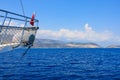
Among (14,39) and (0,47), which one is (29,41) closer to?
(14,39)

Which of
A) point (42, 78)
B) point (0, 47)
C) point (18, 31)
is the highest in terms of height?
point (18, 31)

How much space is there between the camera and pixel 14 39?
17.0 metres

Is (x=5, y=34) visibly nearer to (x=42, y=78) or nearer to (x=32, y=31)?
(x=32, y=31)

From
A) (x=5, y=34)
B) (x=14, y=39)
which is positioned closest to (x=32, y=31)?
(x=14, y=39)

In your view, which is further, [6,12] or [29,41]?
[29,41]

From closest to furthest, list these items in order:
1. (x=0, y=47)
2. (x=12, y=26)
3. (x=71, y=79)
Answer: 1. (x=0, y=47)
2. (x=12, y=26)
3. (x=71, y=79)

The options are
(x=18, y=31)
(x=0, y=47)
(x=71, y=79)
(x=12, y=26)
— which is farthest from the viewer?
(x=71, y=79)

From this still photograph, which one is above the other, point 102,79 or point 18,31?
point 18,31

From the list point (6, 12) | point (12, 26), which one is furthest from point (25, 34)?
point (6, 12)

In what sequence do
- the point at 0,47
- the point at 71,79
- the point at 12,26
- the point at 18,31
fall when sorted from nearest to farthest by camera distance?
the point at 0,47
the point at 12,26
the point at 18,31
the point at 71,79

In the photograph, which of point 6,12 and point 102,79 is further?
point 102,79

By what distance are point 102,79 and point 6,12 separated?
27.3 metres

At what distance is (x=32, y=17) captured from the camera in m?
18.2

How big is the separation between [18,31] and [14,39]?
24.1 inches
